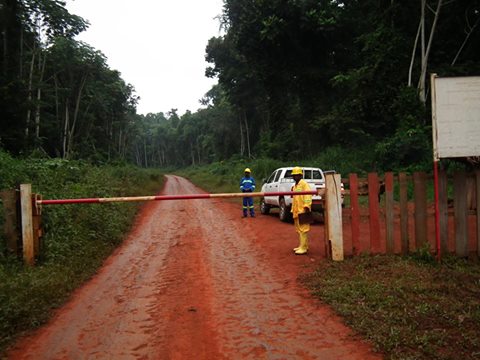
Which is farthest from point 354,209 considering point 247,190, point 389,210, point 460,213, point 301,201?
point 247,190

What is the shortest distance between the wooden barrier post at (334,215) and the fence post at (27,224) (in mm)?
5072

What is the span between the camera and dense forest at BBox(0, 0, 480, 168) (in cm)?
2056

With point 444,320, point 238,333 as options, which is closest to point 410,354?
point 444,320

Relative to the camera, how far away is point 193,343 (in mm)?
4371

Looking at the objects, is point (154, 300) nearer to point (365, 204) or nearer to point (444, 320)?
point (444, 320)

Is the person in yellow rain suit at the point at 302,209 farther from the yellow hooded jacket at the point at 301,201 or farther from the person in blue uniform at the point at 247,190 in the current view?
the person in blue uniform at the point at 247,190

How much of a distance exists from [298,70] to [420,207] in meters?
24.7

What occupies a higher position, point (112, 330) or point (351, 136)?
point (351, 136)

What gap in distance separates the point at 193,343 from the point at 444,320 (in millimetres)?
2647

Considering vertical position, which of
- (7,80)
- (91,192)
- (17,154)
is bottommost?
(91,192)

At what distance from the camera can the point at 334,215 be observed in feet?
24.5

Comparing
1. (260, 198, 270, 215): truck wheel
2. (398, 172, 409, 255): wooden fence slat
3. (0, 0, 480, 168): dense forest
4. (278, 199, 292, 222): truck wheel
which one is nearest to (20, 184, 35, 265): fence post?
(398, 172, 409, 255): wooden fence slat

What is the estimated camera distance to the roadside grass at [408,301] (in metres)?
4.07

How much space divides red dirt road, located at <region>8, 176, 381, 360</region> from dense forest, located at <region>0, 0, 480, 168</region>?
13370 millimetres
